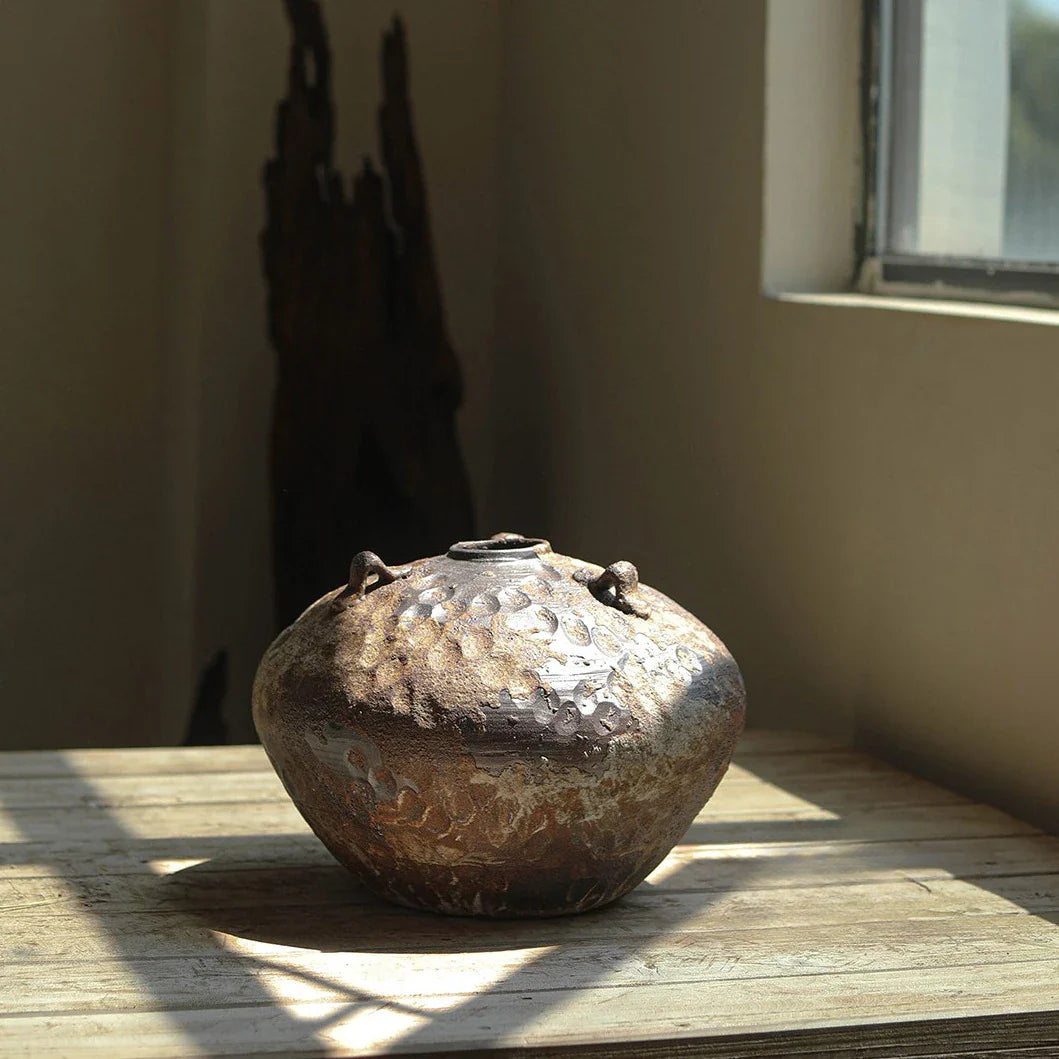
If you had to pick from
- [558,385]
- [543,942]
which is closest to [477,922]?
[543,942]

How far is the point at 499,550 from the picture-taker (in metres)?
2.52

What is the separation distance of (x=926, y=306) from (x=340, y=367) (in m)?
1.99

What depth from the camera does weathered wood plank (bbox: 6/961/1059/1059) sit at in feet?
6.36

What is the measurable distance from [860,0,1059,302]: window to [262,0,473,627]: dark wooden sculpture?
1.57 m

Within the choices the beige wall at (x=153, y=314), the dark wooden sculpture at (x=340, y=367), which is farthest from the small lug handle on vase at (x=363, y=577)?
the beige wall at (x=153, y=314)

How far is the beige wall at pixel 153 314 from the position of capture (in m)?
4.93

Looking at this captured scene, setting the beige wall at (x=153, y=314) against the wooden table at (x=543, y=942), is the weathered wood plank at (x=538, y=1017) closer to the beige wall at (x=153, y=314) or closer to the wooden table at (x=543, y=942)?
the wooden table at (x=543, y=942)

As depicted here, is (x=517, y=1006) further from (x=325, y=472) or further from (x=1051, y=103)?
(x=325, y=472)

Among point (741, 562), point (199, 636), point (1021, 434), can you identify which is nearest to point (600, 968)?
point (1021, 434)

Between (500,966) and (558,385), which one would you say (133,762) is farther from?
(558,385)

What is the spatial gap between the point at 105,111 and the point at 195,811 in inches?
118

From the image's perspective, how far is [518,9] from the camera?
16.4ft

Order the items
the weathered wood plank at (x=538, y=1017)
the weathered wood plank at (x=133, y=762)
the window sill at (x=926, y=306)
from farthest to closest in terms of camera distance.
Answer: the weathered wood plank at (x=133, y=762)
the window sill at (x=926, y=306)
the weathered wood plank at (x=538, y=1017)

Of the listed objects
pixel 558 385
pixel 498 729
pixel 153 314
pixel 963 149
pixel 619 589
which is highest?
pixel 963 149
